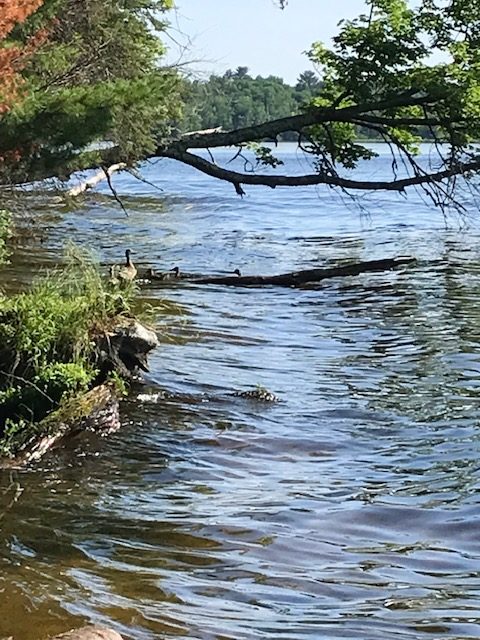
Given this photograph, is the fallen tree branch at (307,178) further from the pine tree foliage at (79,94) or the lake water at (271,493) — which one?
the lake water at (271,493)

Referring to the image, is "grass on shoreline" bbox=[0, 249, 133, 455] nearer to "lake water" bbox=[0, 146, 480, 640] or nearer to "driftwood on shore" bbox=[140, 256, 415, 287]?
"lake water" bbox=[0, 146, 480, 640]

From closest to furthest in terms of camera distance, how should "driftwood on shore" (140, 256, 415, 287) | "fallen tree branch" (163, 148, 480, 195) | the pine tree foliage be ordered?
the pine tree foliage → "driftwood on shore" (140, 256, 415, 287) → "fallen tree branch" (163, 148, 480, 195)

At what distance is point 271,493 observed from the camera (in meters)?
6.89

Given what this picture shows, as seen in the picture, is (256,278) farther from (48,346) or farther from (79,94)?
(48,346)

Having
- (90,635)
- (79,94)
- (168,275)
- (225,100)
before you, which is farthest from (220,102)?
(90,635)

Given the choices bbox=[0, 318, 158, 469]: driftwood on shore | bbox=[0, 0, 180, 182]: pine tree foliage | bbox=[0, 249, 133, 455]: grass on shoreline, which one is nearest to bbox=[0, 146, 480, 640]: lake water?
bbox=[0, 318, 158, 469]: driftwood on shore

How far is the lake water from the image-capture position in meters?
5.04

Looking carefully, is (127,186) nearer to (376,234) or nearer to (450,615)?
(376,234)

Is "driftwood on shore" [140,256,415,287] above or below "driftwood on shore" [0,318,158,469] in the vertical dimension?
above

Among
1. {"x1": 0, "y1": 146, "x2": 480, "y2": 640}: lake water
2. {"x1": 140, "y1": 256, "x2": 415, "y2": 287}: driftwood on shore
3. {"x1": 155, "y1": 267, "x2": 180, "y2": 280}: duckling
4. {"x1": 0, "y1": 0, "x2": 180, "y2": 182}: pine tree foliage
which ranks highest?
{"x1": 0, "y1": 0, "x2": 180, "y2": 182}: pine tree foliage

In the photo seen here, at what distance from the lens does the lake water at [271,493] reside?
5.04 meters

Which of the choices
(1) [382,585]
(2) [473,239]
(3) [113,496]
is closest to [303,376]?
(3) [113,496]

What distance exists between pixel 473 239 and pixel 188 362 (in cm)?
1751

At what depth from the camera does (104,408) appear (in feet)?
27.2
